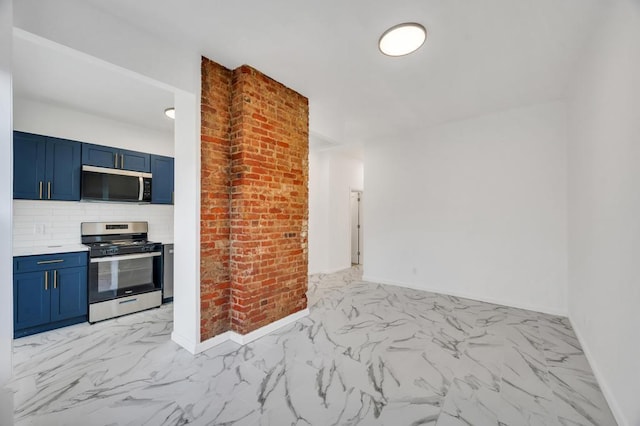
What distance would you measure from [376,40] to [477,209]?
2997mm

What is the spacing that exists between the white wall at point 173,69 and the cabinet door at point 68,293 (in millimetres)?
1391

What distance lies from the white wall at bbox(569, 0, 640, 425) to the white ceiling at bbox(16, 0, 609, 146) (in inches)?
13.6

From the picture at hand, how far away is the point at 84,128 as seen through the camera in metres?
3.64

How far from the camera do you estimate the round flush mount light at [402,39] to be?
7.14ft

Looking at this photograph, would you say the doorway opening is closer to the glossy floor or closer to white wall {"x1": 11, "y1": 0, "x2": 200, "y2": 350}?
the glossy floor

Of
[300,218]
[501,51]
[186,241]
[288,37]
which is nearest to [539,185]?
[501,51]

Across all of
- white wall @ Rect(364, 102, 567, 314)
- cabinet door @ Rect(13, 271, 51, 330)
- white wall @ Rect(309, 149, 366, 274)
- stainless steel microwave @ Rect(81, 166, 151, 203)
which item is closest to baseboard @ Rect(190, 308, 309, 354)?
cabinet door @ Rect(13, 271, 51, 330)

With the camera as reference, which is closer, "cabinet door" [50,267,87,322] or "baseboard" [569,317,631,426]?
"baseboard" [569,317,631,426]

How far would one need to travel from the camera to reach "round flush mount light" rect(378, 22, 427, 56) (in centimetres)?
218

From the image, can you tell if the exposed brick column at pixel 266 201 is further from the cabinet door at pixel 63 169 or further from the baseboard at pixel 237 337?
the cabinet door at pixel 63 169

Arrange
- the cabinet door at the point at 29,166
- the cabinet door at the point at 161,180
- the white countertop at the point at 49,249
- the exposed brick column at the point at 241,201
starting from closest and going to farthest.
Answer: the exposed brick column at the point at 241,201 → the white countertop at the point at 49,249 → the cabinet door at the point at 29,166 → the cabinet door at the point at 161,180

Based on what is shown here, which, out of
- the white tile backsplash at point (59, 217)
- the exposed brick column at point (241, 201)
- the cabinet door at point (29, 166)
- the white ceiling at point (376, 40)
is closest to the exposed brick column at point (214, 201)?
the exposed brick column at point (241, 201)

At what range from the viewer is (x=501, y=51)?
2.50 m

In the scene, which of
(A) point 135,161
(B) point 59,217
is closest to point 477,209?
(A) point 135,161
